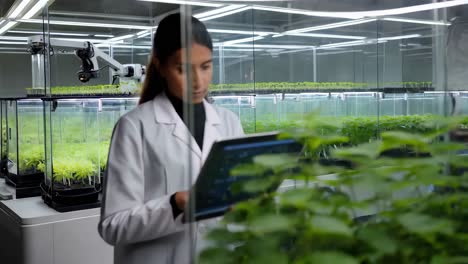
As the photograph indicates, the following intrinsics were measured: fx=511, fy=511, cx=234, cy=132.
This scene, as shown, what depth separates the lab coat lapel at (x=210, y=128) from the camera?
0.77 meters

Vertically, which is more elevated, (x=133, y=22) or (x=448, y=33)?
(x=133, y=22)

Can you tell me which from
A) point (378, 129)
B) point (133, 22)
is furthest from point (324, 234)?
point (133, 22)

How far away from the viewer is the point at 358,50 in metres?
0.91

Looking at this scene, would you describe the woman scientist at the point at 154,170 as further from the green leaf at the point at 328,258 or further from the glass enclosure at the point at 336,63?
the green leaf at the point at 328,258

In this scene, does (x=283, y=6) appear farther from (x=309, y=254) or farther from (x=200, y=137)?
(x=309, y=254)

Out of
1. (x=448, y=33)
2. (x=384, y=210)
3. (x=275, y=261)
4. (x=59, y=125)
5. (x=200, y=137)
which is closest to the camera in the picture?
(x=275, y=261)

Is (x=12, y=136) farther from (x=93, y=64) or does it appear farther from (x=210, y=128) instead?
(x=210, y=128)

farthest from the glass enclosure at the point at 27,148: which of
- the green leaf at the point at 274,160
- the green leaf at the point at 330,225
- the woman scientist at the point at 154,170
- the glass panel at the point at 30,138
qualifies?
the green leaf at the point at 330,225

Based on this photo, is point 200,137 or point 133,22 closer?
point 200,137

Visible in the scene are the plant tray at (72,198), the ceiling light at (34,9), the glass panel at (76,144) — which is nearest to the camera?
the plant tray at (72,198)

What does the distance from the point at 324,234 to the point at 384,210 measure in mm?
131

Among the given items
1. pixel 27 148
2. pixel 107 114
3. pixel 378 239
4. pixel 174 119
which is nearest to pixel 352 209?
pixel 378 239

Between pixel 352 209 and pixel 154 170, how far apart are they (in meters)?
0.77

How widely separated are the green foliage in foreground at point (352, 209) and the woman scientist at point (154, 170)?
1.86ft
